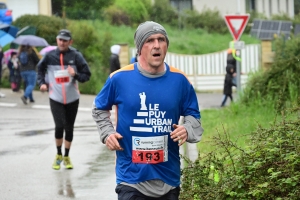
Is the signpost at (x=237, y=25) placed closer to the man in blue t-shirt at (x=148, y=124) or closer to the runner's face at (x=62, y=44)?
the runner's face at (x=62, y=44)

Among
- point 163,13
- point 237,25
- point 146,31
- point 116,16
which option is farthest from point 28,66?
point 163,13

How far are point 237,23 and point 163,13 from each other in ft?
75.1

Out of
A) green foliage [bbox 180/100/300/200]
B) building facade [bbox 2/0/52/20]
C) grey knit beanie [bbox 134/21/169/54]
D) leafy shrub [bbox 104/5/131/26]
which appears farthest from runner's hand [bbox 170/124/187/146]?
building facade [bbox 2/0/52/20]

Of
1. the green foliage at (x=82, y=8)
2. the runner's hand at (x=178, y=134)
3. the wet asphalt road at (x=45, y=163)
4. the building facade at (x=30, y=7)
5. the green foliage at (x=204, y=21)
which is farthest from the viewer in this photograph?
the green foliage at (x=204, y=21)

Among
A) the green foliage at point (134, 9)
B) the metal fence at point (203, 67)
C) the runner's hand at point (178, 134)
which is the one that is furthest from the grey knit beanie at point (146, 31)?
the green foliage at point (134, 9)

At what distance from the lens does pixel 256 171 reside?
7.30m

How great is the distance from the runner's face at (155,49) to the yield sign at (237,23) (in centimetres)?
1602

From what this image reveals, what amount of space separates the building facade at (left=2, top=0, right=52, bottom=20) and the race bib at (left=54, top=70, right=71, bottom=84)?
2852cm

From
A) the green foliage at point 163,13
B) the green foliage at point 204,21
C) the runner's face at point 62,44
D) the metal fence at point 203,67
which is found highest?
the runner's face at point 62,44

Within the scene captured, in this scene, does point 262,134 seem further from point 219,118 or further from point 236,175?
point 219,118

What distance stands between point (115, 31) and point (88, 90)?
10804 millimetres

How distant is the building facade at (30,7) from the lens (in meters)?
39.7

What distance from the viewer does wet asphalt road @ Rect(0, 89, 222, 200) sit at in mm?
10164

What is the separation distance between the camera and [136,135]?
19.3ft
